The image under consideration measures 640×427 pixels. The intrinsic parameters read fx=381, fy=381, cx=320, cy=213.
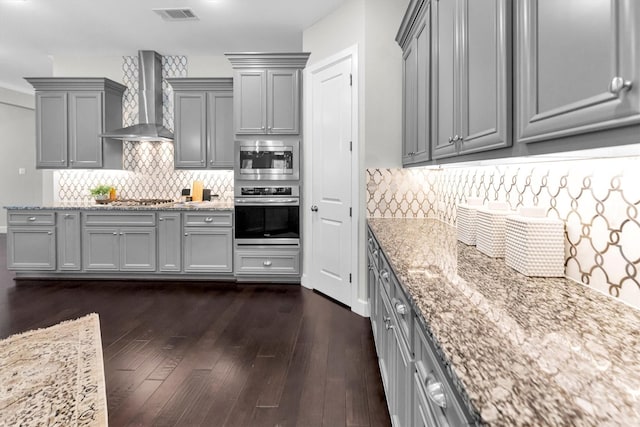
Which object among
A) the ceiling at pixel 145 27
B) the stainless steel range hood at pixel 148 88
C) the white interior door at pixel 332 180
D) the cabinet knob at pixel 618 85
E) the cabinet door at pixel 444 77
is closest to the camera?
the cabinet knob at pixel 618 85

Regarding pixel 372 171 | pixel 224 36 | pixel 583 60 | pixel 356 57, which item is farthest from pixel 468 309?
pixel 224 36

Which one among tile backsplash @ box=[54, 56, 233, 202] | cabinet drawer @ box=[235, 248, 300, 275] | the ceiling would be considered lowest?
cabinet drawer @ box=[235, 248, 300, 275]

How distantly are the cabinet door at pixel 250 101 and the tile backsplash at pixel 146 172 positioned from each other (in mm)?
1024

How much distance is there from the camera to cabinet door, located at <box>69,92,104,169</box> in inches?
202

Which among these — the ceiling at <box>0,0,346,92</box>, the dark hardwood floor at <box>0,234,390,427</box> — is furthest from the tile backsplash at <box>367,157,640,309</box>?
the ceiling at <box>0,0,346,92</box>

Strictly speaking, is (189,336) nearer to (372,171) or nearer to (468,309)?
(372,171)

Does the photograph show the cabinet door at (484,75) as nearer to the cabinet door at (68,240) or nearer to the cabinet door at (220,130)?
the cabinet door at (220,130)

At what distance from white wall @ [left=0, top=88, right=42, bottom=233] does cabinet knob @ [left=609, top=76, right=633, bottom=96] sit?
10.1m

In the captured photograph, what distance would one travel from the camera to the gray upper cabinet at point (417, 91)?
2.38 metres

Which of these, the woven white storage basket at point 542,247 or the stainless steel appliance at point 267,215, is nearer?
the woven white storage basket at point 542,247

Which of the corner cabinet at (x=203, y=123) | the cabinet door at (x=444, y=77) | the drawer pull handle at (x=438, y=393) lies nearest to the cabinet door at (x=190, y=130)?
the corner cabinet at (x=203, y=123)

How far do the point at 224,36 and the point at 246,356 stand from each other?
158 inches

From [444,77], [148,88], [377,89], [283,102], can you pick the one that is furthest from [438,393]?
[148,88]

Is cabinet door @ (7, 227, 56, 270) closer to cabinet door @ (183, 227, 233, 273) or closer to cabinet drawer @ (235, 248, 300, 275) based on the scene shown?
cabinet door @ (183, 227, 233, 273)
